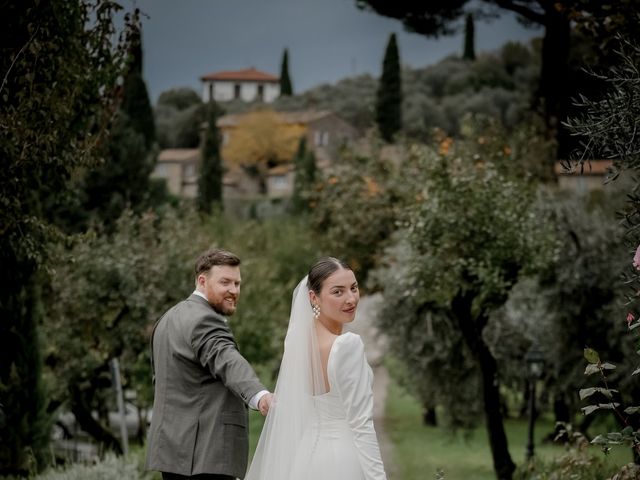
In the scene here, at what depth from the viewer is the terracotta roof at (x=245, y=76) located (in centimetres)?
13450

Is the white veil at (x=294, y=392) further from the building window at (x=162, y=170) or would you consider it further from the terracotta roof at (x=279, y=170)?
the building window at (x=162, y=170)

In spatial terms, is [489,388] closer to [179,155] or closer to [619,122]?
[619,122]

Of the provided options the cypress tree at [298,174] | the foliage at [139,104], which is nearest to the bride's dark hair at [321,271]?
the cypress tree at [298,174]

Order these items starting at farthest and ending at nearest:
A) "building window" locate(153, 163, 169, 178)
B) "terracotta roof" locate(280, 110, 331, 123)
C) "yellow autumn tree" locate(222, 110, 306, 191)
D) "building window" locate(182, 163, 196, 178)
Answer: "terracotta roof" locate(280, 110, 331, 123)
"building window" locate(153, 163, 169, 178)
"yellow autumn tree" locate(222, 110, 306, 191)
"building window" locate(182, 163, 196, 178)

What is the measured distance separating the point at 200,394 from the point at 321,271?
1040 mm

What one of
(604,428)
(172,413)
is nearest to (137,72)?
(604,428)

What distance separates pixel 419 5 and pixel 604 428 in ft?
38.0

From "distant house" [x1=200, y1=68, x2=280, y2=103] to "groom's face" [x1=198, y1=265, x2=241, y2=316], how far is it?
130068 mm

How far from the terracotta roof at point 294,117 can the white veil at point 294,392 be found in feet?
273

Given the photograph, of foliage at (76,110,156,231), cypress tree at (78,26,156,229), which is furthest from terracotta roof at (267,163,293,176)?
foliage at (76,110,156,231)

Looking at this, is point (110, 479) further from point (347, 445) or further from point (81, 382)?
point (81, 382)

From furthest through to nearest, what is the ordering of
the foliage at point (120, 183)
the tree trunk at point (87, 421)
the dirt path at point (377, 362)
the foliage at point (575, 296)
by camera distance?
1. the foliage at point (120, 183)
2. the dirt path at point (377, 362)
3. the tree trunk at point (87, 421)
4. the foliage at point (575, 296)

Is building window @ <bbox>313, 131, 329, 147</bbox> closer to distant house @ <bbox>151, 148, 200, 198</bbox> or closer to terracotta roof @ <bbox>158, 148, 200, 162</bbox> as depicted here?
terracotta roof @ <bbox>158, 148, 200, 162</bbox>

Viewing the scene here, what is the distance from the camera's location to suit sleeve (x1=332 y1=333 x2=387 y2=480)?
429 centimetres
